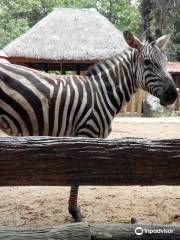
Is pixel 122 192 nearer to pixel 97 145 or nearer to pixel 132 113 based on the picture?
pixel 97 145

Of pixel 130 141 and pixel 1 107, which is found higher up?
pixel 130 141

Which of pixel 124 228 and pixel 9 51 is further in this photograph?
pixel 9 51

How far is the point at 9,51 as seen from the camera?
776 inches

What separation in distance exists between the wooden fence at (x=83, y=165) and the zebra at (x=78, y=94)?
2.35 metres

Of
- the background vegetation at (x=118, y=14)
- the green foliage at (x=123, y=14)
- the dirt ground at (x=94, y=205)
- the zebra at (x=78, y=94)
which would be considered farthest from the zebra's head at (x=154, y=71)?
the green foliage at (x=123, y=14)

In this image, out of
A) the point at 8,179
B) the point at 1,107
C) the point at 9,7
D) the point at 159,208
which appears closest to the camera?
the point at 8,179

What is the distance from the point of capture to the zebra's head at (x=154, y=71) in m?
5.27

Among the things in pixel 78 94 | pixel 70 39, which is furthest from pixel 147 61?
pixel 70 39

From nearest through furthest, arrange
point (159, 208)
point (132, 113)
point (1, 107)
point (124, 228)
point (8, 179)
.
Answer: point (8, 179) < point (124, 228) < point (1, 107) < point (159, 208) < point (132, 113)

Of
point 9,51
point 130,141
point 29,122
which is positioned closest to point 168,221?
point 29,122

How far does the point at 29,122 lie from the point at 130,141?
249 centimetres

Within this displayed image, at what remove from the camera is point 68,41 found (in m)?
20.7
